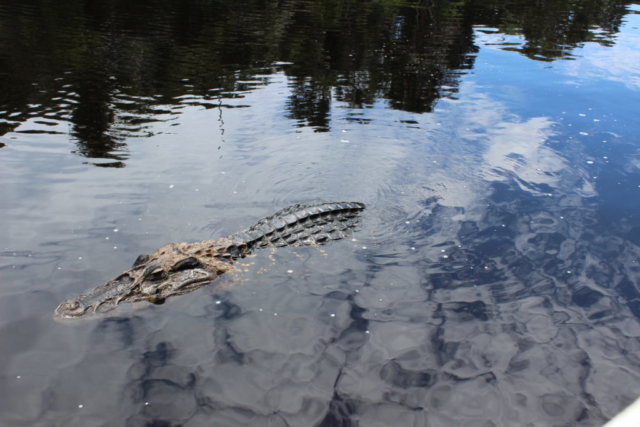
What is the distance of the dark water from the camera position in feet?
15.5

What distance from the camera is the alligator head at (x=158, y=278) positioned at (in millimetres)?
5590

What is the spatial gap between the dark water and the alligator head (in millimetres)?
174

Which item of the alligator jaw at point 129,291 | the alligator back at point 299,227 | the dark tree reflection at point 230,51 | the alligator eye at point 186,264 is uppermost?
the dark tree reflection at point 230,51

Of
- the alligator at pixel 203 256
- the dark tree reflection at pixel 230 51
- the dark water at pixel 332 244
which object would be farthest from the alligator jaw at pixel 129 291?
the dark tree reflection at pixel 230 51

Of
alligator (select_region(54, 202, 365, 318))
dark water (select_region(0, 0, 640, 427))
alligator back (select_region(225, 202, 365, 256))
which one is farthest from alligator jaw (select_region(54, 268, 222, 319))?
alligator back (select_region(225, 202, 365, 256))

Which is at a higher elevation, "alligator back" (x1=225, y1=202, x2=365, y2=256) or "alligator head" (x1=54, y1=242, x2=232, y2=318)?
"alligator back" (x1=225, y1=202, x2=365, y2=256)

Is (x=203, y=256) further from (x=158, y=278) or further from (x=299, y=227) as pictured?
(x=299, y=227)

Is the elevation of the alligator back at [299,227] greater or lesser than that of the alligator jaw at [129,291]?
greater

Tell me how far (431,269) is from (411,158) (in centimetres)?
385

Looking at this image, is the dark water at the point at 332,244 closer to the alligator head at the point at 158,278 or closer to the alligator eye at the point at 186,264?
the alligator head at the point at 158,278

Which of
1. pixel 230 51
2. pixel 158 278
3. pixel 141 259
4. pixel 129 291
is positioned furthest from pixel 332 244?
pixel 230 51

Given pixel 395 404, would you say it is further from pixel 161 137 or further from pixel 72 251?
pixel 161 137

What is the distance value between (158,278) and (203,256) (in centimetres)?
68

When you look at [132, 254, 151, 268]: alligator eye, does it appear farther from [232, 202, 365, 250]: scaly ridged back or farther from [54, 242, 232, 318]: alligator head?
[232, 202, 365, 250]: scaly ridged back
